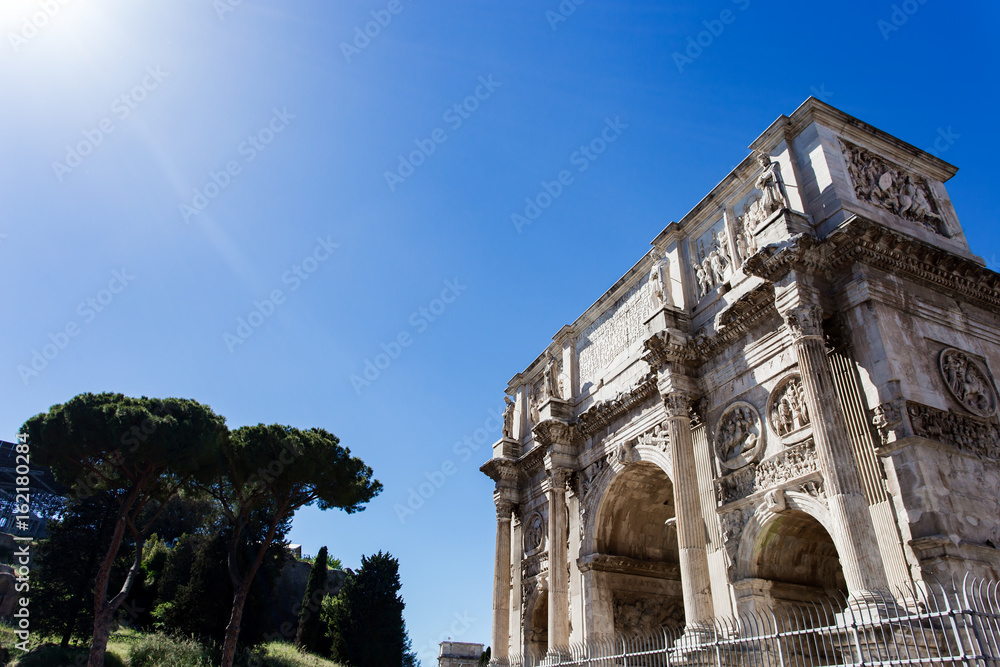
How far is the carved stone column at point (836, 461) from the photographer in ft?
30.0

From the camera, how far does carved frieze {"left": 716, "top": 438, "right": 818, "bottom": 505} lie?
11.3m

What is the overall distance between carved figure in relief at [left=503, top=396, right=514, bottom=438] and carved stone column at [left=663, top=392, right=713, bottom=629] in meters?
9.83

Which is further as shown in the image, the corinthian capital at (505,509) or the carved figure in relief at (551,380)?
the corinthian capital at (505,509)

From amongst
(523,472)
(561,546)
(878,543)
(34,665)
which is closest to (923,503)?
(878,543)

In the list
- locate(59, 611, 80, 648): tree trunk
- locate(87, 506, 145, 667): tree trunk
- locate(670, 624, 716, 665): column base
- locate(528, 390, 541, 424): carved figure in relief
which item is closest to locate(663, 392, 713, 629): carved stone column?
locate(670, 624, 716, 665): column base

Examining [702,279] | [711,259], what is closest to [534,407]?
[702,279]

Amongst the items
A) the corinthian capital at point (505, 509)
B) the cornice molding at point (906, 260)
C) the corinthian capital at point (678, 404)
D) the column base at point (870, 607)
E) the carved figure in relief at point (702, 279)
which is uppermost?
the carved figure in relief at point (702, 279)

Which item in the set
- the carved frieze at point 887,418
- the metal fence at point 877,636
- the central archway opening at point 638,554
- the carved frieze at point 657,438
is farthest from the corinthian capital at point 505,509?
the carved frieze at point 887,418

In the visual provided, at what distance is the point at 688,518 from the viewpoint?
43.2 ft

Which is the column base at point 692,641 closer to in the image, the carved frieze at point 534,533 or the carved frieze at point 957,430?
the carved frieze at point 957,430

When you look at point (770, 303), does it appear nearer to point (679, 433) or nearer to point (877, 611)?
point (679, 433)

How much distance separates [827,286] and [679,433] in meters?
4.31

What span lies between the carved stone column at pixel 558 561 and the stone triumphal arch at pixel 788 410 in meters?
0.06

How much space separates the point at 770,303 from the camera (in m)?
12.7
